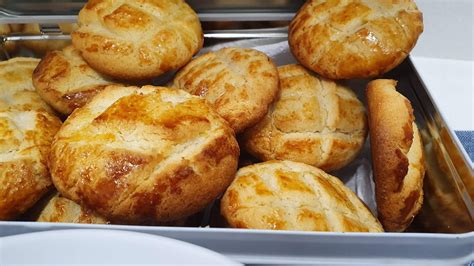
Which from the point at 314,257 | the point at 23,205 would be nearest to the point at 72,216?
the point at 23,205

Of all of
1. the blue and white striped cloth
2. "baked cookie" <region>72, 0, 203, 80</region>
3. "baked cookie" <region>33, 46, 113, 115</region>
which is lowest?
the blue and white striped cloth

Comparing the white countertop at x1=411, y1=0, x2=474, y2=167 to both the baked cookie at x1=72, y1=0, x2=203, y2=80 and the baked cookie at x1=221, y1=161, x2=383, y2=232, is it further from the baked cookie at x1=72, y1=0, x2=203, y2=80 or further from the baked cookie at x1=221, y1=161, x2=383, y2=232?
the baked cookie at x1=72, y1=0, x2=203, y2=80

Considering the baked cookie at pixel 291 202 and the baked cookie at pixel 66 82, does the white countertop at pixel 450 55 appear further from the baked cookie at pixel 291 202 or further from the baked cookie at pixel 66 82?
the baked cookie at pixel 66 82

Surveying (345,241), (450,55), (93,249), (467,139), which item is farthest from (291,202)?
(450,55)

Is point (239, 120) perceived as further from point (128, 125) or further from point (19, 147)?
point (19, 147)

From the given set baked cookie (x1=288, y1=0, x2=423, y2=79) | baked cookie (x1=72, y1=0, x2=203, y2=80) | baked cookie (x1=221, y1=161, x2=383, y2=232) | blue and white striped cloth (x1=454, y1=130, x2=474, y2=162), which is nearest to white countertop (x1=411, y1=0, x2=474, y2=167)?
blue and white striped cloth (x1=454, y1=130, x2=474, y2=162)

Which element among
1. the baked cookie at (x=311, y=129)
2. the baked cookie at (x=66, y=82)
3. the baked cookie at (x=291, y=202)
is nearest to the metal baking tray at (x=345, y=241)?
the baked cookie at (x=291, y=202)
